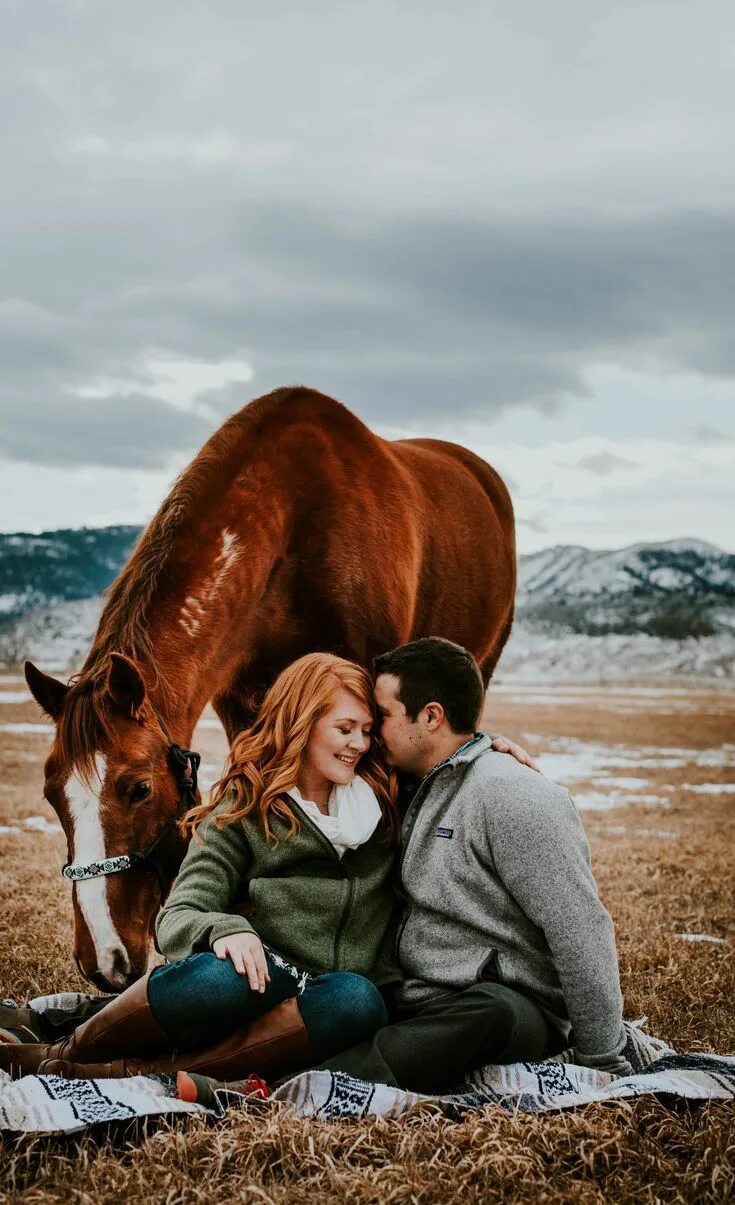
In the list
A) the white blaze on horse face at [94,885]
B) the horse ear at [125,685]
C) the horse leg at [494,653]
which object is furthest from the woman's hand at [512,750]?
the horse leg at [494,653]

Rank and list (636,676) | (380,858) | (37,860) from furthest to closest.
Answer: (636,676)
(37,860)
(380,858)

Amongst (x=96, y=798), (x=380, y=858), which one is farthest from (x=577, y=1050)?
(x=96, y=798)

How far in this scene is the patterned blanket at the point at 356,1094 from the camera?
2.80 metres

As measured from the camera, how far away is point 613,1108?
301cm

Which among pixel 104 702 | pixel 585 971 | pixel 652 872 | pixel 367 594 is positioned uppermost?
pixel 367 594

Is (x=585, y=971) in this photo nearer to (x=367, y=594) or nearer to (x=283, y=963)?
(x=283, y=963)

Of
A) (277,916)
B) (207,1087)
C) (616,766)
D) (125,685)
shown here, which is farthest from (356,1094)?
(616,766)

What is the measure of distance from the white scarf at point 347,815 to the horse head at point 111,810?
2.26 ft

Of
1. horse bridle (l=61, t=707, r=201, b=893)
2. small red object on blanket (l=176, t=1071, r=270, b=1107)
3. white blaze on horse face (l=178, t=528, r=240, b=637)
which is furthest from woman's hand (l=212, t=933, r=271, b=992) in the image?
white blaze on horse face (l=178, t=528, r=240, b=637)

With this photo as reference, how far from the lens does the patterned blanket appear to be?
2801mm

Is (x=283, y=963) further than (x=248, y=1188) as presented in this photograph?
Yes

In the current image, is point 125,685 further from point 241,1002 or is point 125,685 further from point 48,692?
point 241,1002

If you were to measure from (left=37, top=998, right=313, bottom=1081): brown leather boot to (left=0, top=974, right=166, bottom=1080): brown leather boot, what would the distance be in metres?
0.06

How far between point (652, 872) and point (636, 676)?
115101 millimetres
